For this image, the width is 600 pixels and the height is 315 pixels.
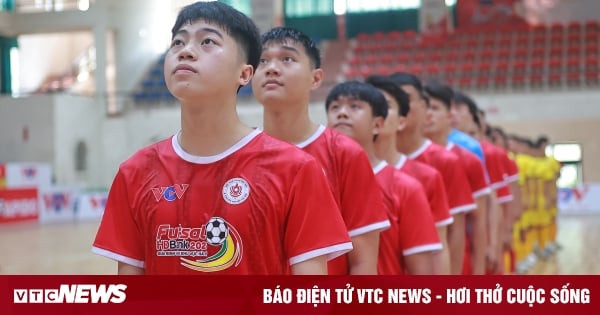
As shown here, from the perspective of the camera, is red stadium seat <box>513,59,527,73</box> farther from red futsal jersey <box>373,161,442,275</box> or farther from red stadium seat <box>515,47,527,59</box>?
red futsal jersey <box>373,161,442,275</box>

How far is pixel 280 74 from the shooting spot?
268cm

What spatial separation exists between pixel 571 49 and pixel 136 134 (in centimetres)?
1024

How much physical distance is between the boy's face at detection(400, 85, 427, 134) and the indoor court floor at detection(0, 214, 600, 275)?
2.23m

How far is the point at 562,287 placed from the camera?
148cm

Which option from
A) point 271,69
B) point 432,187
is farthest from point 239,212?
point 432,187

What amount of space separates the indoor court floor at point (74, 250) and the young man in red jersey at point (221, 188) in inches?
145

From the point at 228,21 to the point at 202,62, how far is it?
13 cm

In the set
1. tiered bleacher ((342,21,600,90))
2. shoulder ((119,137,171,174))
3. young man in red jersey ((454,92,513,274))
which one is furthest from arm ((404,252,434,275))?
tiered bleacher ((342,21,600,90))

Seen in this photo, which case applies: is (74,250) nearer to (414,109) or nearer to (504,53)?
(414,109)

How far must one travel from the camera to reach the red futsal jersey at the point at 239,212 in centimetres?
192

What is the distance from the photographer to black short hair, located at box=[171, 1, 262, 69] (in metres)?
1.98

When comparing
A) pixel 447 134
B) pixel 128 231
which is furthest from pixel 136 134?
pixel 128 231

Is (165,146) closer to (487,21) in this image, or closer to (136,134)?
(136,134)

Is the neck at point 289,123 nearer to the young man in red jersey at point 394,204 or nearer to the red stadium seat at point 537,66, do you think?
the young man in red jersey at point 394,204
